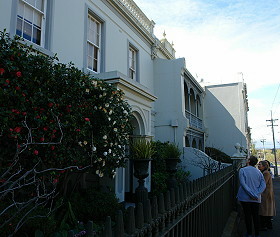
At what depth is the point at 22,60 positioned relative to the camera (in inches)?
170

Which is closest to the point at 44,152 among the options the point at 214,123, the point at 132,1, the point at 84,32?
the point at 84,32

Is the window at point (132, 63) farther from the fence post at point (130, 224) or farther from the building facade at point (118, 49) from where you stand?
the fence post at point (130, 224)

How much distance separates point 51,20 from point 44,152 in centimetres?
377

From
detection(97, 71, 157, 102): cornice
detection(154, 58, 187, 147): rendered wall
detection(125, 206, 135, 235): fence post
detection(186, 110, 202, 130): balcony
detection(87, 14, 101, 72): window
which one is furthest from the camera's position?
detection(186, 110, 202, 130): balcony

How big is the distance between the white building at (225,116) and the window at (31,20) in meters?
15.3

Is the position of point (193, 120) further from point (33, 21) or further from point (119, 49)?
point (33, 21)

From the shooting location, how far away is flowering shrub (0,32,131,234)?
406 centimetres

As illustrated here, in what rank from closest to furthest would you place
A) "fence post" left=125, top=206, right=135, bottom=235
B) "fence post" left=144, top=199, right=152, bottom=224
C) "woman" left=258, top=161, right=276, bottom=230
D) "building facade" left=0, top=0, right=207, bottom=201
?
1. "fence post" left=125, top=206, right=135, bottom=235
2. "fence post" left=144, top=199, right=152, bottom=224
3. "woman" left=258, top=161, right=276, bottom=230
4. "building facade" left=0, top=0, right=207, bottom=201

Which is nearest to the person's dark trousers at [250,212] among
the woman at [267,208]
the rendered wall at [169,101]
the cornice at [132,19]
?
the woman at [267,208]

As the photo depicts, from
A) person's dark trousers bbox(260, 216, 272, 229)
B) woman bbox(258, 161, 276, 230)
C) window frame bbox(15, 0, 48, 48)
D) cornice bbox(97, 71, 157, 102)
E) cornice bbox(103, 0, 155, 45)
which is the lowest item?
person's dark trousers bbox(260, 216, 272, 229)

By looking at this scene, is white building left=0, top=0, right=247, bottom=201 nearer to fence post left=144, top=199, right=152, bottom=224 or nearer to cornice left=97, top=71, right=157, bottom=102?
cornice left=97, top=71, right=157, bottom=102

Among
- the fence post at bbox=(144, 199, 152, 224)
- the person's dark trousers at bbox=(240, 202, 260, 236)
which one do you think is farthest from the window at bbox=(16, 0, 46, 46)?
the person's dark trousers at bbox=(240, 202, 260, 236)

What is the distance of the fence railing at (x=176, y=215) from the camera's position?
161cm

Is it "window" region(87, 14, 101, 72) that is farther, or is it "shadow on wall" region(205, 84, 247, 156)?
"shadow on wall" region(205, 84, 247, 156)
